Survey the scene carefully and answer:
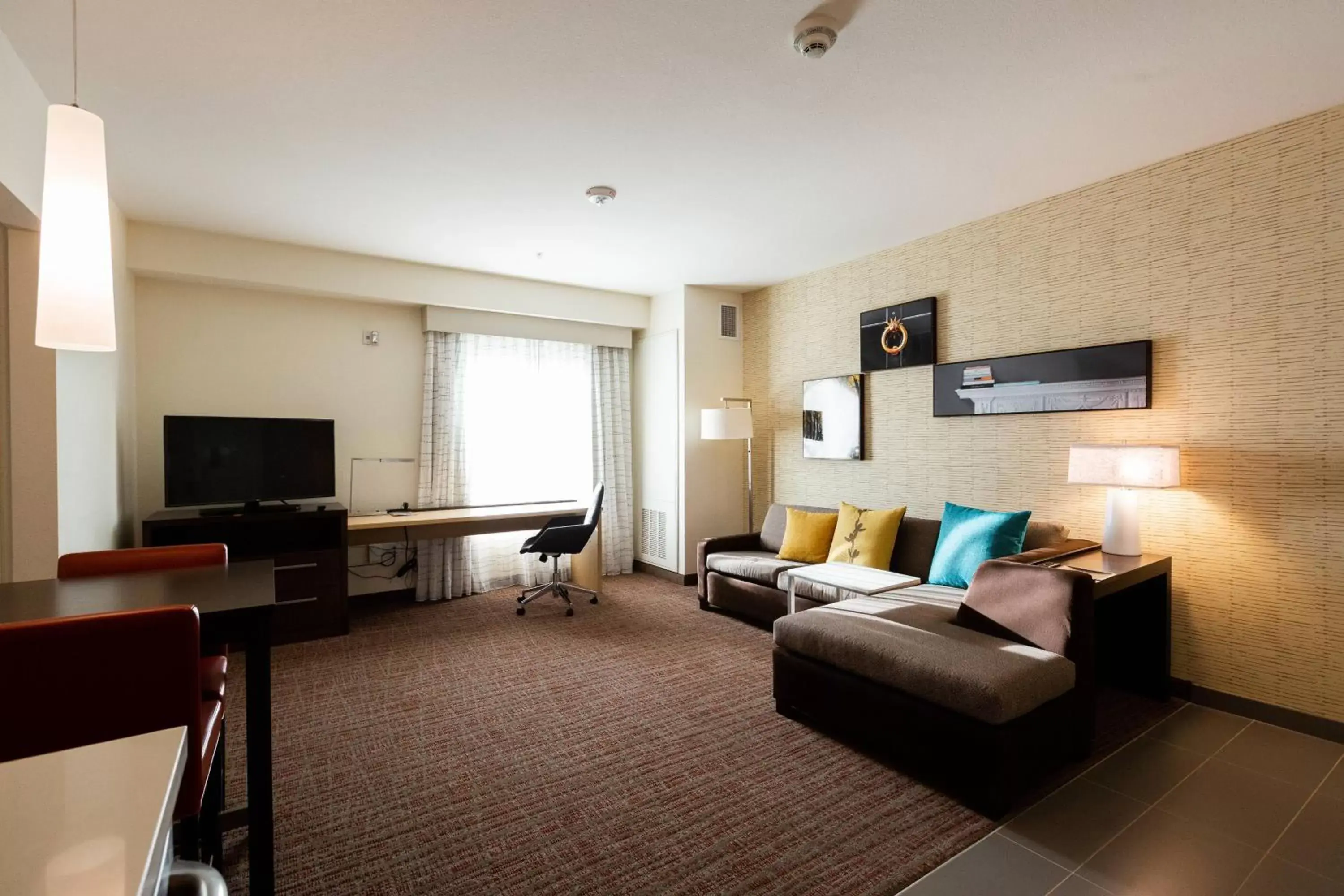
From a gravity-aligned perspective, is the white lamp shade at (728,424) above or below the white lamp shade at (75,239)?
below

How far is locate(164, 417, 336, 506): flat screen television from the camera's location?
381 centimetres

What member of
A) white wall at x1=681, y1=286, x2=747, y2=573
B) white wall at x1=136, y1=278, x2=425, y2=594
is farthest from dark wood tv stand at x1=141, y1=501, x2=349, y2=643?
white wall at x1=681, y1=286, x2=747, y2=573

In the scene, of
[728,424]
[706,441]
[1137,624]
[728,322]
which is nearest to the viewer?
[1137,624]

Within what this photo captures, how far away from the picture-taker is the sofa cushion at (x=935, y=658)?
2.09m

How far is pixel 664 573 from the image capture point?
564 centimetres

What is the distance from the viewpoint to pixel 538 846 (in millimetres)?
Answer: 1933

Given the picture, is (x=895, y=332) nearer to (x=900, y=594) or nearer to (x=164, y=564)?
(x=900, y=594)

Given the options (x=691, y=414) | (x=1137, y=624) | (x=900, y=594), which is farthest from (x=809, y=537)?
(x=1137, y=624)

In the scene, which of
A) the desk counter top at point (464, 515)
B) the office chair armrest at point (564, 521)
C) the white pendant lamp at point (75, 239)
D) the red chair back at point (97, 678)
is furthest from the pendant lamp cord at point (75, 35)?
the office chair armrest at point (564, 521)

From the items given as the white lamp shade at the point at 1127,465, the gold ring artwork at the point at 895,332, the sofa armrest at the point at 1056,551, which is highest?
the gold ring artwork at the point at 895,332

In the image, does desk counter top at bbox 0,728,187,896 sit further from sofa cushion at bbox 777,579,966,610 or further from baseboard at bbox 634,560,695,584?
baseboard at bbox 634,560,695,584

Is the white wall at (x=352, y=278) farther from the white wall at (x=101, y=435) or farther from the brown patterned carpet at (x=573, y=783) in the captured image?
the brown patterned carpet at (x=573, y=783)

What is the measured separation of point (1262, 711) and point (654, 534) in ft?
13.6

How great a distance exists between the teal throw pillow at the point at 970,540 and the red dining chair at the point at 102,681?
3195 mm
